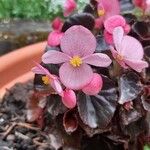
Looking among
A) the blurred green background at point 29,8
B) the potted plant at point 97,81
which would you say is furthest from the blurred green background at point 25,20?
the potted plant at point 97,81

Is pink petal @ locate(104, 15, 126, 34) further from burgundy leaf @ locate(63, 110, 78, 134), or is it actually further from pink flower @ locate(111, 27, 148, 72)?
burgundy leaf @ locate(63, 110, 78, 134)

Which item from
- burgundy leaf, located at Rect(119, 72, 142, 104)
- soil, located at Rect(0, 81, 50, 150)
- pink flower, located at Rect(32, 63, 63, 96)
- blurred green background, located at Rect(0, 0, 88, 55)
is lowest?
blurred green background, located at Rect(0, 0, 88, 55)

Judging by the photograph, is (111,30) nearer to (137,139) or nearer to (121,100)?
(121,100)

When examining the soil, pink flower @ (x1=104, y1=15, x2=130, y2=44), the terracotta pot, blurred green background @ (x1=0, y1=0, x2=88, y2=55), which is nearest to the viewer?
pink flower @ (x1=104, y1=15, x2=130, y2=44)

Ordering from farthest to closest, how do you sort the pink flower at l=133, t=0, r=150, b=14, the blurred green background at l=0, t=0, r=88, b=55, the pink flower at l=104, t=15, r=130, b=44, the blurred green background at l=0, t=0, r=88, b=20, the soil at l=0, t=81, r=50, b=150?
the blurred green background at l=0, t=0, r=88, b=20
the blurred green background at l=0, t=0, r=88, b=55
the soil at l=0, t=81, r=50, b=150
the pink flower at l=133, t=0, r=150, b=14
the pink flower at l=104, t=15, r=130, b=44

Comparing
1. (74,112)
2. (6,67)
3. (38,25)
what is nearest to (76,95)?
(74,112)

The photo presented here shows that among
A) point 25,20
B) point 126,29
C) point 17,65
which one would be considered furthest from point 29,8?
point 126,29

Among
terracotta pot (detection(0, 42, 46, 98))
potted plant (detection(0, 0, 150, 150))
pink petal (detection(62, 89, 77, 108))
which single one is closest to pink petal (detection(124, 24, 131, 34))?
potted plant (detection(0, 0, 150, 150))
